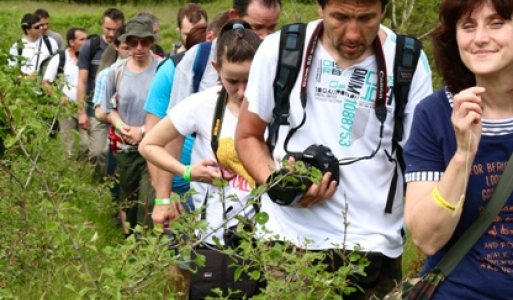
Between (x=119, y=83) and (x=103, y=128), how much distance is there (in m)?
2.33

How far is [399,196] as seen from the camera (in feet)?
15.6

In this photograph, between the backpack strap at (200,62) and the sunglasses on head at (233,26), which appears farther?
A: the backpack strap at (200,62)

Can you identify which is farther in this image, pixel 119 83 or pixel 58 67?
pixel 58 67

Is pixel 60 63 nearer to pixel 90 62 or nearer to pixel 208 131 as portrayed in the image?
pixel 90 62

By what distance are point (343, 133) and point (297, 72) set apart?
28 centimetres

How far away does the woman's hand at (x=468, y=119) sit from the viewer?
3.26 metres

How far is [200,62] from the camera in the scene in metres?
6.36

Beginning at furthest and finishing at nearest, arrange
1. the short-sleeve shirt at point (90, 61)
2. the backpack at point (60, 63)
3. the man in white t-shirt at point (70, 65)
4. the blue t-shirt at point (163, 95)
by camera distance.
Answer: the backpack at point (60, 63)
the man in white t-shirt at point (70, 65)
the short-sleeve shirt at point (90, 61)
the blue t-shirt at point (163, 95)

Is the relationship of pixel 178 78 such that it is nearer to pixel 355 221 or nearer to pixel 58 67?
pixel 355 221

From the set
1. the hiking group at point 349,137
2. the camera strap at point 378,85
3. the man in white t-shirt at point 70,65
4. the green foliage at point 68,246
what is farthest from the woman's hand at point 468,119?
the man in white t-shirt at point 70,65

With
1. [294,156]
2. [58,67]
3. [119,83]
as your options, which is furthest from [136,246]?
[58,67]

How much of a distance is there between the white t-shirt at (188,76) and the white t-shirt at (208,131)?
1.79ft

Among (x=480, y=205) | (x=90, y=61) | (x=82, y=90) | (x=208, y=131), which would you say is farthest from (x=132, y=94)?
(x=480, y=205)

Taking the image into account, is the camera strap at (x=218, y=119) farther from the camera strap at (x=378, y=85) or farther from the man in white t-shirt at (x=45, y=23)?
the man in white t-shirt at (x=45, y=23)
